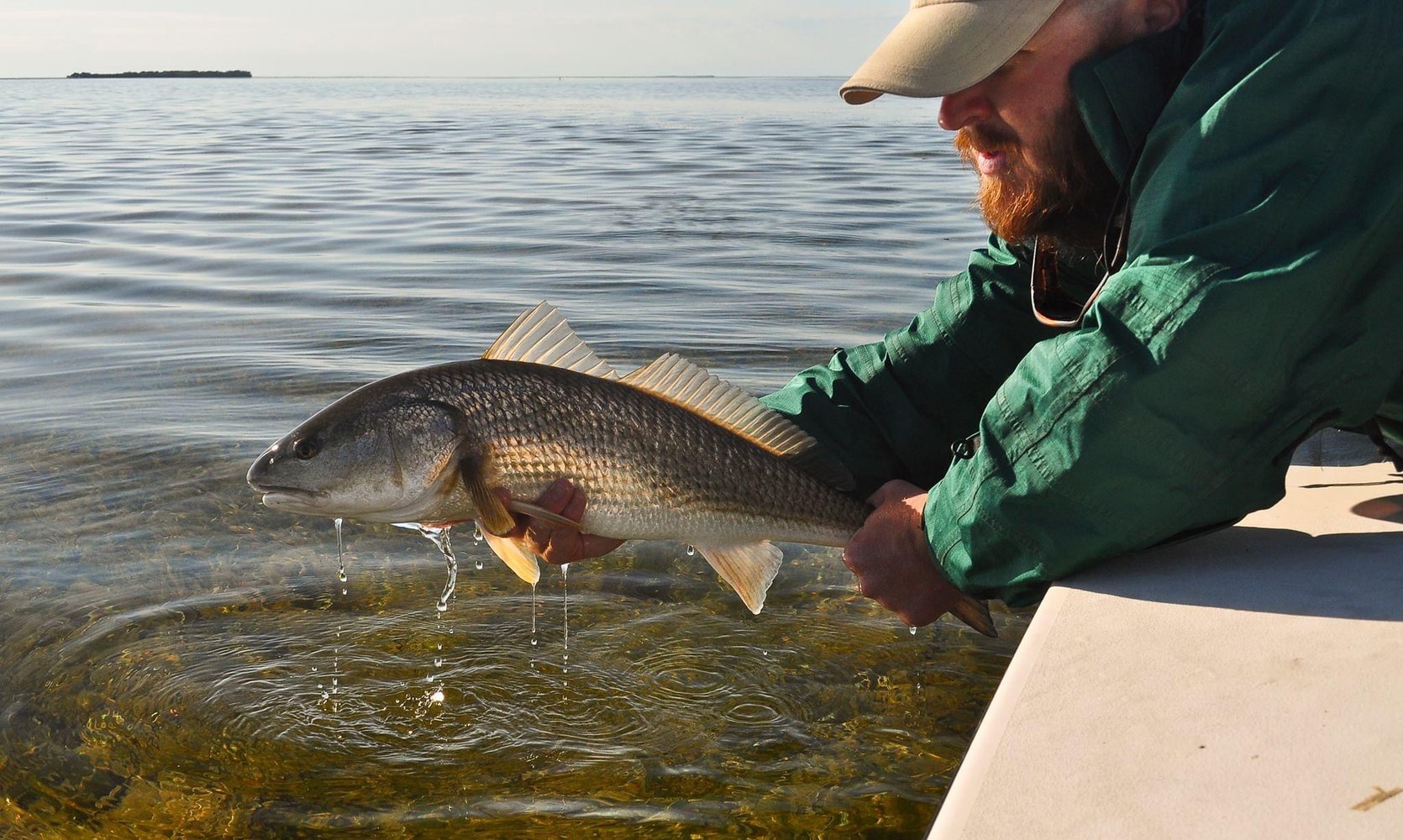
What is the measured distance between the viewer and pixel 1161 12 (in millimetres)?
3068

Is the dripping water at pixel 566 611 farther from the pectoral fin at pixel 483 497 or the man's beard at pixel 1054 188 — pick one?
the man's beard at pixel 1054 188

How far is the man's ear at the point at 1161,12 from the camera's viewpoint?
3.06 metres

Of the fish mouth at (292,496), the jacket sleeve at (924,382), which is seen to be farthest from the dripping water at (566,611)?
the jacket sleeve at (924,382)

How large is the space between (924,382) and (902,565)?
3.54 ft

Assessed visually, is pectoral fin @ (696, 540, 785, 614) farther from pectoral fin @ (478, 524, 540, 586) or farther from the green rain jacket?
the green rain jacket

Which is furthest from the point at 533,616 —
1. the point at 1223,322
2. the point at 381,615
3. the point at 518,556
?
the point at 1223,322

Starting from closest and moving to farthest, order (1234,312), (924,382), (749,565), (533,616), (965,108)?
1. (1234,312)
2. (965,108)
3. (749,565)
4. (924,382)
5. (533,616)

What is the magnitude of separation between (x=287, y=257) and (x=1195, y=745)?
1119 cm

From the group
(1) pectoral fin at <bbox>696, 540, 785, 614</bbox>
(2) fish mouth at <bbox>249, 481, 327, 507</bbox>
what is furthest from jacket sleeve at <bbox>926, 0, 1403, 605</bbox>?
(2) fish mouth at <bbox>249, 481, 327, 507</bbox>

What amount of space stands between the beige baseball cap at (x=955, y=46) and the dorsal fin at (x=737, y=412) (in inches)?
34.2

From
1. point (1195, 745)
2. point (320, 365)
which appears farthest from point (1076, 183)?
point (320, 365)

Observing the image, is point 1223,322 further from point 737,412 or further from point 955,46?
point 737,412

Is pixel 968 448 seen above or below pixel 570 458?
above

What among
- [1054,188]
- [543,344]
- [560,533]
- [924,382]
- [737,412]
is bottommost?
[560,533]
